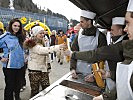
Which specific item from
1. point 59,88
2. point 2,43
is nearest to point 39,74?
point 2,43

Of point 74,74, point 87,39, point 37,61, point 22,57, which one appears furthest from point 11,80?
point 87,39

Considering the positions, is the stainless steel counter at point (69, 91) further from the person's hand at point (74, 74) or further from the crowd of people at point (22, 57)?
the crowd of people at point (22, 57)

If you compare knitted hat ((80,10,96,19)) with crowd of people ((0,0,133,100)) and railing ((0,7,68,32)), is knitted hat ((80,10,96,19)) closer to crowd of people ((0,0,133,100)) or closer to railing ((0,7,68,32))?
crowd of people ((0,0,133,100))

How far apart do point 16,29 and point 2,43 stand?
37 centimetres

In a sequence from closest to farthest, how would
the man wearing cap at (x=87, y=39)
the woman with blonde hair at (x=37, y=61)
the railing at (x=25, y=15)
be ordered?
the man wearing cap at (x=87, y=39) → the woman with blonde hair at (x=37, y=61) → the railing at (x=25, y=15)

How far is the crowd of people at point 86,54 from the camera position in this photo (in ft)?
4.58

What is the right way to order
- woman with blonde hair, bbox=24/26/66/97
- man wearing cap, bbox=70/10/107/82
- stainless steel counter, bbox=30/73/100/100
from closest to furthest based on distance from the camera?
1. stainless steel counter, bbox=30/73/100/100
2. man wearing cap, bbox=70/10/107/82
3. woman with blonde hair, bbox=24/26/66/97

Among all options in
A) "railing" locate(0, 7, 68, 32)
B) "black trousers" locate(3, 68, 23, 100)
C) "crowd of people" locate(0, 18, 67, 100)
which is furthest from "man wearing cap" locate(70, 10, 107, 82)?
"railing" locate(0, 7, 68, 32)

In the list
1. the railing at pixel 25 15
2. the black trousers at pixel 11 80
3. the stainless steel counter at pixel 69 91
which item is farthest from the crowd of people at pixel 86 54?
the railing at pixel 25 15

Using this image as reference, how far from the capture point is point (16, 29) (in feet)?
14.0

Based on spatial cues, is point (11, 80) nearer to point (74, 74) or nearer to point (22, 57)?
point (22, 57)

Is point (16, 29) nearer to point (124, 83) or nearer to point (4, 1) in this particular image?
point (124, 83)

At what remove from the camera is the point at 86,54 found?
2162 millimetres

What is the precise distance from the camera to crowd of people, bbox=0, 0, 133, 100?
1.40 meters
